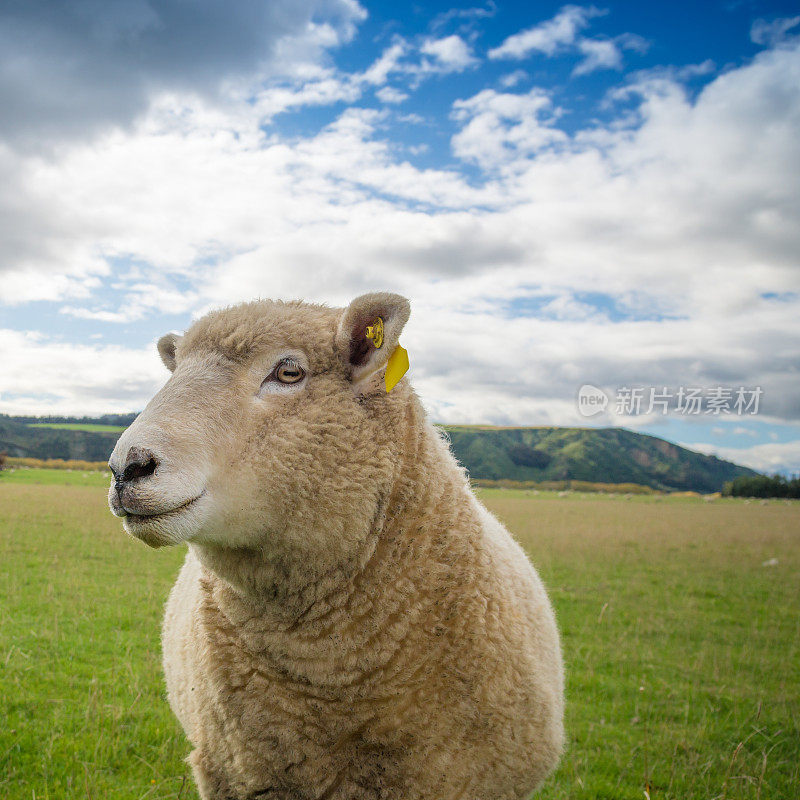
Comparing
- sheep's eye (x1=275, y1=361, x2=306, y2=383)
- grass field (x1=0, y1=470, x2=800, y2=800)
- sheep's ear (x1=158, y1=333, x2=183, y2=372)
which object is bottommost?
grass field (x1=0, y1=470, x2=800, y2=800)

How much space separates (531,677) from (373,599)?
3.02 feet

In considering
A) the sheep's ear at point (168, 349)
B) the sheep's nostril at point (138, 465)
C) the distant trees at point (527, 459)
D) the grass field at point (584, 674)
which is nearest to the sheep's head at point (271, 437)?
the sheep's nostril at point (138, 465)

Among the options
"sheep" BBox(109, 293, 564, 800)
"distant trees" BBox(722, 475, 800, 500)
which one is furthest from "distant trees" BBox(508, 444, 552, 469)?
"sheep" BBox(109, 293, 564, 800)

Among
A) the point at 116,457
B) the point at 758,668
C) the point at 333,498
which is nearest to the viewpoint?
the point at 116,457

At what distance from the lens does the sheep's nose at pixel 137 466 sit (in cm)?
212

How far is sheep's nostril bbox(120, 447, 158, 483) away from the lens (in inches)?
83.5

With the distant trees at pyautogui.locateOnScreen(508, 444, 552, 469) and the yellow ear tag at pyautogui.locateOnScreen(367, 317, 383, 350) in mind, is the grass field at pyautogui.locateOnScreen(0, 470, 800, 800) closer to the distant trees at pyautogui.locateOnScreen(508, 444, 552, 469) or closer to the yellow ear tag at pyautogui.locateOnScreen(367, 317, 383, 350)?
the yellow ear tag at pyautogui.locateOnScreen(367, 317, 383, 350)

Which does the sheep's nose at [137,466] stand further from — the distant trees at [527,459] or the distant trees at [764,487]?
the distant trees at [527,459]

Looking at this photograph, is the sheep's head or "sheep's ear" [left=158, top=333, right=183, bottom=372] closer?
the sheep's head

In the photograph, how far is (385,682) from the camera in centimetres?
264

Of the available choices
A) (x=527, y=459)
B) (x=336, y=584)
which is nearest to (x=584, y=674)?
(x=336, y=584)

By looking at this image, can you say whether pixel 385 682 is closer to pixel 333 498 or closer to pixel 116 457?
pixel 333 498

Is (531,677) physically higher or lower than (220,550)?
lower

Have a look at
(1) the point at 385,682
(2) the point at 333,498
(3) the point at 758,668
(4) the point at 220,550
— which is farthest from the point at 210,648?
(3) the point at 758,668
